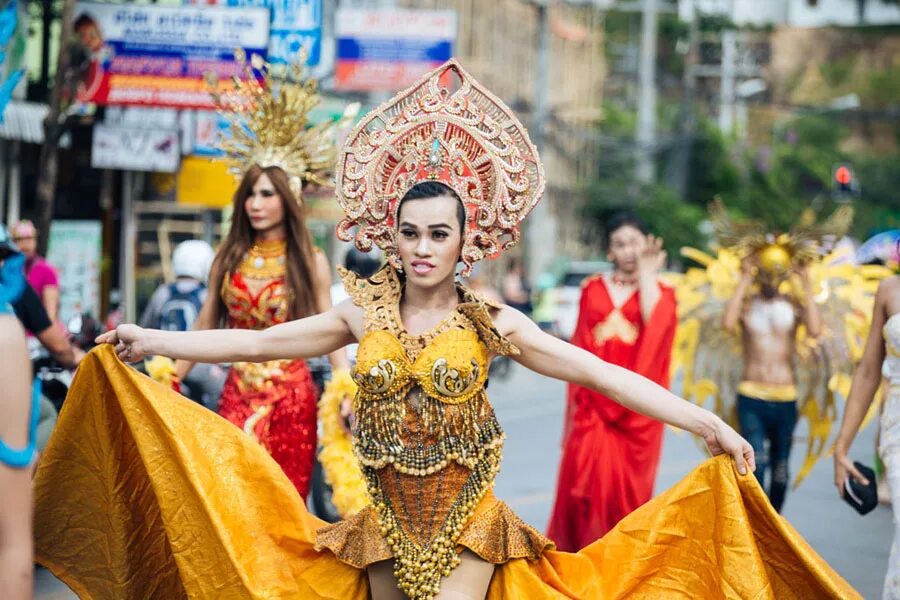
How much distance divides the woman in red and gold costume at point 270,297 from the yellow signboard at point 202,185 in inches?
501

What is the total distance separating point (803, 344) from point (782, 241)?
80cm

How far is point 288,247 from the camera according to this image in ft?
24.3

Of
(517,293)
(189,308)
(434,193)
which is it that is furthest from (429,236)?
(517,293)

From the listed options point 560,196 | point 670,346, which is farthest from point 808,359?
point 560,196

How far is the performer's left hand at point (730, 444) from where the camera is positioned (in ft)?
15.5

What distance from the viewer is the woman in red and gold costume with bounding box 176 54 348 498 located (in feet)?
23.2

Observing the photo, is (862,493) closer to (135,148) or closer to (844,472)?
(844,472)

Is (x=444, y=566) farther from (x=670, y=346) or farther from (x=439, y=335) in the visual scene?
(x=670, y=346)

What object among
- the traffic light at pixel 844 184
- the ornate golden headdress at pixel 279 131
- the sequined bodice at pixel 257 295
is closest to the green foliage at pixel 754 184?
the traffic light at pixel 844 184

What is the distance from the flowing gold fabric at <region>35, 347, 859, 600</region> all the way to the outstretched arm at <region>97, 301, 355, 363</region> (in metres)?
0.14

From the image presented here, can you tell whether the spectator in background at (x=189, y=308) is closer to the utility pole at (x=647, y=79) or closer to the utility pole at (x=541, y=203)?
the utility pole at (x=541, y=203)

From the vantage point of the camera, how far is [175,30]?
16.7m

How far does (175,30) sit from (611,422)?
9.77m

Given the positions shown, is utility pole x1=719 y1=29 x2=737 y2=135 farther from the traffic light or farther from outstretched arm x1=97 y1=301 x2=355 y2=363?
outstretched arm x1=97 y1=301 x2=355 y2=363
